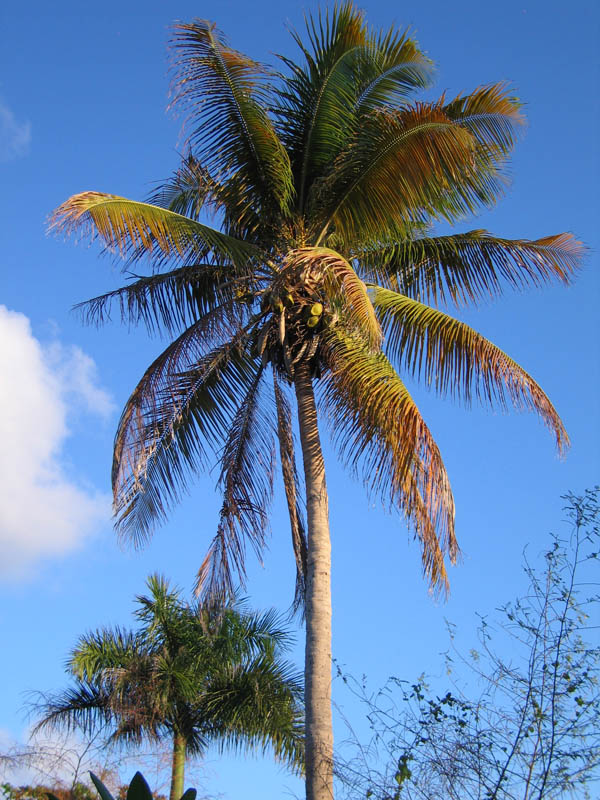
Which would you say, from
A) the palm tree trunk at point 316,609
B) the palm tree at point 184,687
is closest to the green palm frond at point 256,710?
the palm tree at point 184,687

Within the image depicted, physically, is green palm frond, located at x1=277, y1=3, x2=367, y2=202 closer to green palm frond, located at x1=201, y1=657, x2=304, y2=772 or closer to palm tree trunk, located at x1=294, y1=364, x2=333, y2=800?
palm tree trunk, located at x1=294, y1=364, x2=333, y2=800

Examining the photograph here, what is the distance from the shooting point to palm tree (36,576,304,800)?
14.0m

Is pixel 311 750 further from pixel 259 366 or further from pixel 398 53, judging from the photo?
pixel 398 53

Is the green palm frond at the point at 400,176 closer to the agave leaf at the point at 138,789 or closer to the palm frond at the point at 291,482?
the palm frond at the point at 291,482

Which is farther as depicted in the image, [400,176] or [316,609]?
[400,176]

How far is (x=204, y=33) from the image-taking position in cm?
1057

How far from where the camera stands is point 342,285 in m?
9.39

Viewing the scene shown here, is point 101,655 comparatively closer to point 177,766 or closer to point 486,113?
point 177,766

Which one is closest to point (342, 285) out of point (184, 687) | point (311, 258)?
point (311, 258)

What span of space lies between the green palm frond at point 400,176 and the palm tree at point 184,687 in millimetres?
6220

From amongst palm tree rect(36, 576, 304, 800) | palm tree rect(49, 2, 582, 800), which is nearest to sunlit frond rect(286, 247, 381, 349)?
palm tree rect(49, 2, 582, 800)

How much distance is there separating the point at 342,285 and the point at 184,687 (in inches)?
298

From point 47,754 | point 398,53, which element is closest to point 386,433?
point 398,53

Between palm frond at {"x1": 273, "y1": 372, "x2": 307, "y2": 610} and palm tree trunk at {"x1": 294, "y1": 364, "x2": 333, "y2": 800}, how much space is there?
1.73 ft
